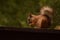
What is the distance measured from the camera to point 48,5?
980mm

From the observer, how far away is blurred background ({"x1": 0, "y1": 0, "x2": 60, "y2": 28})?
38.3 inches

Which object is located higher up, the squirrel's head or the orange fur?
the squirrel's head

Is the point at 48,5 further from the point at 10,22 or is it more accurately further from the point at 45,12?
the point at 10,22

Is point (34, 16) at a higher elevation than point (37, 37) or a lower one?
higher

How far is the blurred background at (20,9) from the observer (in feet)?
3.19

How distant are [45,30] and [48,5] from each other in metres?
0.13

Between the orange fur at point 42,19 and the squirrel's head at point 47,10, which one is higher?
the squirrel's head at point 47,10

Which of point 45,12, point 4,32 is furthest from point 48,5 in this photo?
point 4,32

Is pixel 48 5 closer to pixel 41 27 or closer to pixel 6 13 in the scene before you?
pixel 41 27

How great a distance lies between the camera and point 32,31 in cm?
94

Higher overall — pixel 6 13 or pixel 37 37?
pixel 6 13

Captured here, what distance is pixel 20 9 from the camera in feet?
3.23

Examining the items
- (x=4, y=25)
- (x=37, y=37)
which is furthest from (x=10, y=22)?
(x=37, y=37)

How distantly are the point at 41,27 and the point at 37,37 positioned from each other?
2.2 inches
